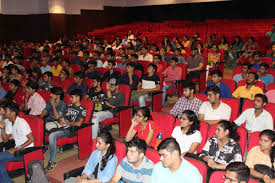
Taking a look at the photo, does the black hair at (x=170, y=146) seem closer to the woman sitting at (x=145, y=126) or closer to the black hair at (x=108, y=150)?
the black hair at (x=108, y=150)

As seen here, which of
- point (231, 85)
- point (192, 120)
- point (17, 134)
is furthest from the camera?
point (231, 85)

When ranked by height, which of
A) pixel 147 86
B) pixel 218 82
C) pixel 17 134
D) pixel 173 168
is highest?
pixel 218 82

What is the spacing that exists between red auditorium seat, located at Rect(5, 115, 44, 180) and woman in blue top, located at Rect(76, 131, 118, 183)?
0.82 meters

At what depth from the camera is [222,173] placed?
214cm

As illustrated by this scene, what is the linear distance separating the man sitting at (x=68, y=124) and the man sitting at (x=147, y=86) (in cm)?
139

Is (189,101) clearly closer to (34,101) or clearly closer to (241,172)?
(241,172)

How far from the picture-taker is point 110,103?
458 centimetres

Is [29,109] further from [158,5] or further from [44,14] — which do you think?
[158,5]

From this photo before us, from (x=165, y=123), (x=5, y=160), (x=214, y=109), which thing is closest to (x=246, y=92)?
(x=214, y=109)

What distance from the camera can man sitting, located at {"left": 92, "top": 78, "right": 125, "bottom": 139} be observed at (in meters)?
4.37

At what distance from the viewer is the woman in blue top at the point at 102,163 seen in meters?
2.70

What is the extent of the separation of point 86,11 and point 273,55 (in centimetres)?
1118

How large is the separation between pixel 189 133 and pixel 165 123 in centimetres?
44

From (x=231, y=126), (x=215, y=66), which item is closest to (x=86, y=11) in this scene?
(x=215, y=66)
